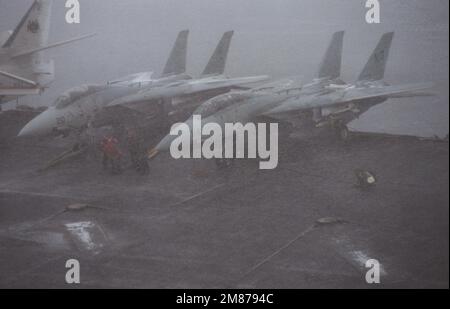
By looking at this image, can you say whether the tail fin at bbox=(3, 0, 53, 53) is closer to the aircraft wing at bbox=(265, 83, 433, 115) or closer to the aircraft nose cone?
the aircraft nose cone

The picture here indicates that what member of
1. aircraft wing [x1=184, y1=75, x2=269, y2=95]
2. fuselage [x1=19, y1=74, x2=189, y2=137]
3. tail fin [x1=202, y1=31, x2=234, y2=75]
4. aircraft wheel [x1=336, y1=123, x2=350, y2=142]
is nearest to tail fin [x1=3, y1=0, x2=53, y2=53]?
fuselage [x1=19, y1=74, x2=189, y2=137]

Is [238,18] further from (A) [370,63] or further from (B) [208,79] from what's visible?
(B) [208,79]

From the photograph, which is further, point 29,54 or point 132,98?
point 132,98

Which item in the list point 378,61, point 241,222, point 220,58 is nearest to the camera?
point 241,222

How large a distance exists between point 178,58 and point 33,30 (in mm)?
4708

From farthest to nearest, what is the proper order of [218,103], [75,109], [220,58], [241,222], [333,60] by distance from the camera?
[220,58] < [75,109] < [333,60] < [218,103] < [241,222]

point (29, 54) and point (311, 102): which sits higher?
point (29, 54)

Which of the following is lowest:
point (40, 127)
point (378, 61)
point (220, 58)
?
point (40, 127)

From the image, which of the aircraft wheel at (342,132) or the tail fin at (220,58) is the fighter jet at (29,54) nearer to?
the tail fin at (220,58)

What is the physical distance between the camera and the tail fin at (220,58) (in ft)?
→ 61.3

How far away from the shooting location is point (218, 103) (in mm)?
14766

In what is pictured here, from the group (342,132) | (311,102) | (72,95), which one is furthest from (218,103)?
(72,95)

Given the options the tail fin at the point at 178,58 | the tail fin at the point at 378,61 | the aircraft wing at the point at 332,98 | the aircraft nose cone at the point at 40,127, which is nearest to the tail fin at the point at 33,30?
the aircraft nose cone at the point at 40,127

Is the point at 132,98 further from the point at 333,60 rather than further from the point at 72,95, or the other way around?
the point at 333,60
